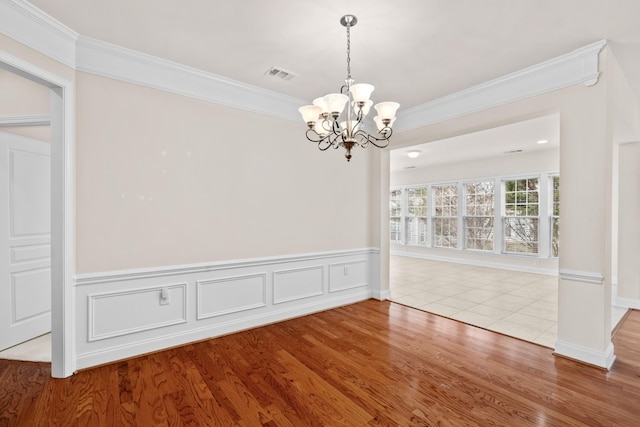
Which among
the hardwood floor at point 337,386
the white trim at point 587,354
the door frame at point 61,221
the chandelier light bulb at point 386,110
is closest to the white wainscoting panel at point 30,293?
the hardwood floor at point 337,386

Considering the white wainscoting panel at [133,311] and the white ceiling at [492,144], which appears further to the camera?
the white ceiling at [492,144]

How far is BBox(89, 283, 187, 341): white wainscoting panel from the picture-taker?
2.66m

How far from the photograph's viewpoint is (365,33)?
7.91ft

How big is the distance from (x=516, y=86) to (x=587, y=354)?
2.60 meters

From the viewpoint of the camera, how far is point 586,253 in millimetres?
2701

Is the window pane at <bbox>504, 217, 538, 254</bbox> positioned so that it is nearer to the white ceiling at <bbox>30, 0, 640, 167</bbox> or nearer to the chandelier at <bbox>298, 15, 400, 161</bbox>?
the white ceiling at <bbox>30, 0, 640, 167</bbox>

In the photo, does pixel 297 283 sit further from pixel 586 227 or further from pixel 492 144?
pixel 492 144

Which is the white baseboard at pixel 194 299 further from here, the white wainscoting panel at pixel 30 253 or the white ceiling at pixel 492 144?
the white ceiling at pixel 492 144

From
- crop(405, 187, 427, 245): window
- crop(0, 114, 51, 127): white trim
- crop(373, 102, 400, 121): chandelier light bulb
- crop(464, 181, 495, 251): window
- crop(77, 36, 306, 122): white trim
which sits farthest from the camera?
crop(405, 187, 427, 245): window

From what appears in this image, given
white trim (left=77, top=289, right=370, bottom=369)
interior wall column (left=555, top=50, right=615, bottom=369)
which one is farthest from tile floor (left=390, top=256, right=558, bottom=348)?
white trim (left=77, top=289, right=370, bottom=369)

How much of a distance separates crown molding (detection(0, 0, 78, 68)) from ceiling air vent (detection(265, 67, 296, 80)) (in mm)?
1573

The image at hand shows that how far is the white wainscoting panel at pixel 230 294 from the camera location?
10.6 ft

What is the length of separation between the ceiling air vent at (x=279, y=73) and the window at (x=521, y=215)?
20.9 ft

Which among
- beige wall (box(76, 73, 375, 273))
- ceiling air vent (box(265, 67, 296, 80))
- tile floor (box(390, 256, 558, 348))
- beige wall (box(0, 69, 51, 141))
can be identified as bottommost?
tile floor (box(390, 256, 558, 348))
